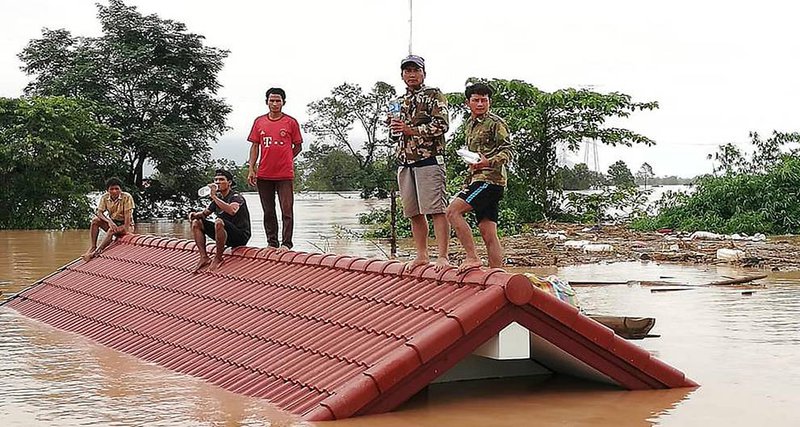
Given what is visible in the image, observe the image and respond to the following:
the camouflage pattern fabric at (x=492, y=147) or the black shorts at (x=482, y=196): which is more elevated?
the camouflage pattern fabric at (x=492, y=147)

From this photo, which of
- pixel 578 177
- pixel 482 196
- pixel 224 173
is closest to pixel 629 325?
pixel 482 196

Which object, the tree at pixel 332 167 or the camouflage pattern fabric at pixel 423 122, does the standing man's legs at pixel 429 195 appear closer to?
the camouflage pattern fabric at pixel 423 122

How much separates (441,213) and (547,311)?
1805 mm

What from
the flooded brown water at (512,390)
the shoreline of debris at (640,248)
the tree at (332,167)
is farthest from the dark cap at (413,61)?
the tree at (332,167)

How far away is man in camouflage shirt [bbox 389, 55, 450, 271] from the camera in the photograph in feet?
28.5

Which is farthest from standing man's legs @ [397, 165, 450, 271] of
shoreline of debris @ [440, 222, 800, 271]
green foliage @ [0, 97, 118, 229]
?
green foliage @ [0, 97, 118, 229]

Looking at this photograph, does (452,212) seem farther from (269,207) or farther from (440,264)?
(269,207)

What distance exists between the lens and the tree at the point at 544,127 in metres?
29.6

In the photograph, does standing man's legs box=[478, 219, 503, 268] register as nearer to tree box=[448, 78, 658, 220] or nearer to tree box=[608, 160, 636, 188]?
tree box=[448, 78, 658, 220]

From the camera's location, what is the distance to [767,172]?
28766 mm

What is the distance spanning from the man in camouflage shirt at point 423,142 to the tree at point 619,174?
24480mm

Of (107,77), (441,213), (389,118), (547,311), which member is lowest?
(547,311)

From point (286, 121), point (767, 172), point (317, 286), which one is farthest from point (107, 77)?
point (317, 286)

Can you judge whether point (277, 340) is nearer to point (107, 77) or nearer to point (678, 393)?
point (678, 393)
